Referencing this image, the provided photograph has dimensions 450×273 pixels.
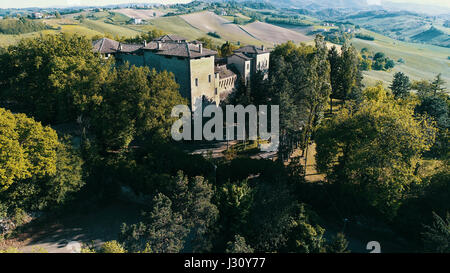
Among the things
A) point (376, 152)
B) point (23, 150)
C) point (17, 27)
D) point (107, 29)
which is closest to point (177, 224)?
point (23, 150)

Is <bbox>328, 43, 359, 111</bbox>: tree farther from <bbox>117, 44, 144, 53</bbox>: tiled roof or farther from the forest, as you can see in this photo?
<bbox>117, 44, 144, 53</bbox>: tiled roof

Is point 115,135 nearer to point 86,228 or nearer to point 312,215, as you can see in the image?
point 86,228

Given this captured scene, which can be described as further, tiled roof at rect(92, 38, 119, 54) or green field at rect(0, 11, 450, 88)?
green field at rect(0, 11, 450, 88)

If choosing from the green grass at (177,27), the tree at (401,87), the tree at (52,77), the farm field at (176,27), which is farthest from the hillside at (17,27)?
the tree at (401,87)

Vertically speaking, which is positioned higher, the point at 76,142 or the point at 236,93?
the point at 236,93

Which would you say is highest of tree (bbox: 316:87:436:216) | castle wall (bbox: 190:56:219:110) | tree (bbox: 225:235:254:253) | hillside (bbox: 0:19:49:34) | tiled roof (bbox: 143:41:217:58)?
hillside (bbox: 0:19:49:34)

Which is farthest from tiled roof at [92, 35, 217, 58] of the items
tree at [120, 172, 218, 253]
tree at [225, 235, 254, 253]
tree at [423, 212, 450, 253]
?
tree at [423, 212, 450, 253]

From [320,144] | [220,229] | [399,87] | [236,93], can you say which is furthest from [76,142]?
[399,87]
